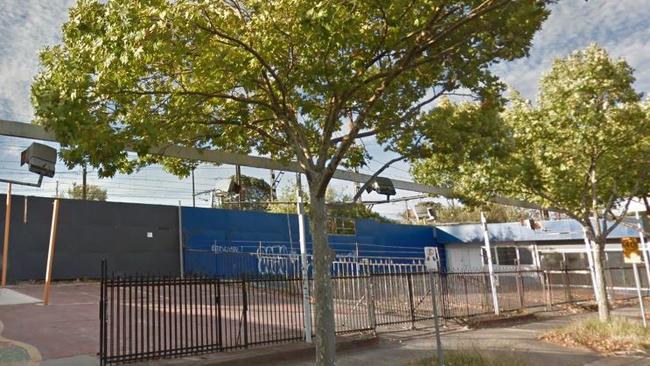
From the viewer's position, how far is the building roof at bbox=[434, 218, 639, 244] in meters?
28.9

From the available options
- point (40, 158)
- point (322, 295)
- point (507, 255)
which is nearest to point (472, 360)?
point (322, 295)

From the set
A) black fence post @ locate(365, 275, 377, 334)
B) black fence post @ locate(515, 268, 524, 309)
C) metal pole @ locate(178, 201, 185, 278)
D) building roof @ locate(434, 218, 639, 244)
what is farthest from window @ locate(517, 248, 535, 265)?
black fence post @ locate(365, 275, 377, 334)

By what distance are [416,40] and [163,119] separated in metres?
4.12

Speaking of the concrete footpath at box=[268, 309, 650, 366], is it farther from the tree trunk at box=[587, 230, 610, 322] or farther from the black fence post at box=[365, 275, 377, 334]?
the tree trunk at box=[587, 230, 610, 322]

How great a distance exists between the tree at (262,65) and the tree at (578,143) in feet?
14.9

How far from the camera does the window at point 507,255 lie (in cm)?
3278

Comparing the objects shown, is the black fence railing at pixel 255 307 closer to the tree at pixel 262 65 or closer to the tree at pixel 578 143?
the tree at pixel 262 65

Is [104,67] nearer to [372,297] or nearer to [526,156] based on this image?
[372,297]

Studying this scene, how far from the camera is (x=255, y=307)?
50.7 feet

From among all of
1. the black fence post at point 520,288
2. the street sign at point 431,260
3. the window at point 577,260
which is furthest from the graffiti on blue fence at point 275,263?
the window at point 577,260

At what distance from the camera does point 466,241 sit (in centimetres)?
3469

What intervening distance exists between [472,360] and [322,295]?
324 cm

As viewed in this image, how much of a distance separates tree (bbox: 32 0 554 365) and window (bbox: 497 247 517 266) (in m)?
25.5

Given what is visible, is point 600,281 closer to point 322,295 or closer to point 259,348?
point 259,348
